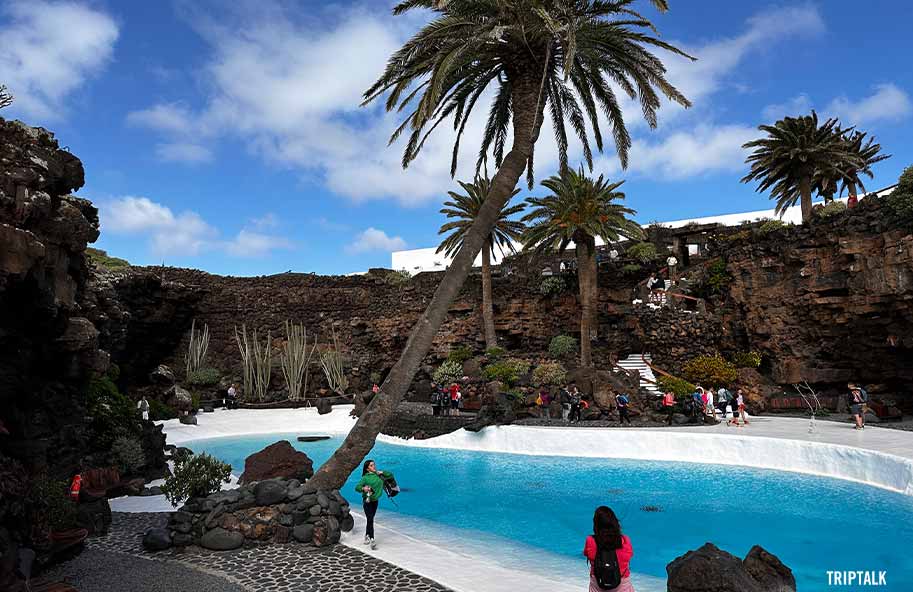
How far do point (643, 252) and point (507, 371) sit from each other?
11303 millimetres

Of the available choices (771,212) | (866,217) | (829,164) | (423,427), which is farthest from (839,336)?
(771,212)

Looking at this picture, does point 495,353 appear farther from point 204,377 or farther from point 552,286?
point 204,377

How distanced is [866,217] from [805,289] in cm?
347

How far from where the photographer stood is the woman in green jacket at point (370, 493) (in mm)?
8359

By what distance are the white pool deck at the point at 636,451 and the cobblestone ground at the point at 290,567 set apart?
32 cm

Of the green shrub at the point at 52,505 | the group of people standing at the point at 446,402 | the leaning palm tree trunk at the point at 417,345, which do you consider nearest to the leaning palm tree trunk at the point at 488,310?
the group of people standing at the point at 446,402

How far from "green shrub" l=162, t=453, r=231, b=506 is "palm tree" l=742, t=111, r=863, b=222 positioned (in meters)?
27.6

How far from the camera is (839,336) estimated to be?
2070 cm

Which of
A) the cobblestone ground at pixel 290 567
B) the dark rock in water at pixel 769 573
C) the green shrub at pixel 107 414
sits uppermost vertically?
the green shrub at pixel 107 414

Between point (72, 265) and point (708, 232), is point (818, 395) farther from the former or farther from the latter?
point (72, 265)

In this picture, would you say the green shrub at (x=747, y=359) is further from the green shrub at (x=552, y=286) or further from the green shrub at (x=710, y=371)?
the green shrub at (x=552, y=286)

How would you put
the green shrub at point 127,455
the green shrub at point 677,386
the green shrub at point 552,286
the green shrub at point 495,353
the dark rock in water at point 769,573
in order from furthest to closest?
the green shrub at point 552,286, the green shrub at point 495,353, the green shrub at point 677,386, the green shrub at point 127,455, the dark rock in water at point 769,573

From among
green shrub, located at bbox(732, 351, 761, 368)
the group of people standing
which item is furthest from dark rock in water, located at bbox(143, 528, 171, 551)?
green shrub, located at bbox(732, 351, 761, 368)

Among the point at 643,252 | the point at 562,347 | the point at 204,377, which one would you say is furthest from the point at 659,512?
the point at 204,377
